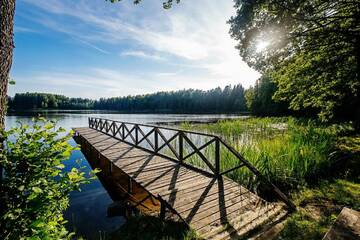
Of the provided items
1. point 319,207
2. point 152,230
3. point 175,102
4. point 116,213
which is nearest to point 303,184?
point 319,207

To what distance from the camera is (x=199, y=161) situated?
26.9 feet

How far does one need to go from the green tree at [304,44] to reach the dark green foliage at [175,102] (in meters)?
68.1

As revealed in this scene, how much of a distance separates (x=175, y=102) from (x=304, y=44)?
88.7m

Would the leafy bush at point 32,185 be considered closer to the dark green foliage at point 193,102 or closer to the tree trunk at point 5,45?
the tree trunk at point 5,45

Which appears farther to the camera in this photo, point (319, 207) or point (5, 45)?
point (319, 207)

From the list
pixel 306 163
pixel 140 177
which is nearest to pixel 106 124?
pixel 140 177

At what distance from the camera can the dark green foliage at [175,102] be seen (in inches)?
3190

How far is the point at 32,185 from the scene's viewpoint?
1.79 metres

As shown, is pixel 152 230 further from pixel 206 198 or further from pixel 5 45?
pixel 5 45

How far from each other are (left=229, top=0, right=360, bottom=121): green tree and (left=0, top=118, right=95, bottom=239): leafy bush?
23.2 feet

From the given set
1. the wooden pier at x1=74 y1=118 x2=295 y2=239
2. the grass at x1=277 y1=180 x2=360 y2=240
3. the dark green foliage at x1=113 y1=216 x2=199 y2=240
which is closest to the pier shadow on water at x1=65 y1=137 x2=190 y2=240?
the dark green foliage at x1=113 y1=216 x2=199 y2=240

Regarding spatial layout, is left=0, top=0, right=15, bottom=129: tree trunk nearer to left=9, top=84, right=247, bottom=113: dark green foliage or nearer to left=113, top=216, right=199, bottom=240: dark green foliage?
left=113, top=216, right=199, bottom=240: dark green foliage

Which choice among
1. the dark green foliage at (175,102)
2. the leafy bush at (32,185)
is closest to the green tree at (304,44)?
the leafy bush at (32,185)

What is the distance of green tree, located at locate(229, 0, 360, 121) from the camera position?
6352 millimetres
